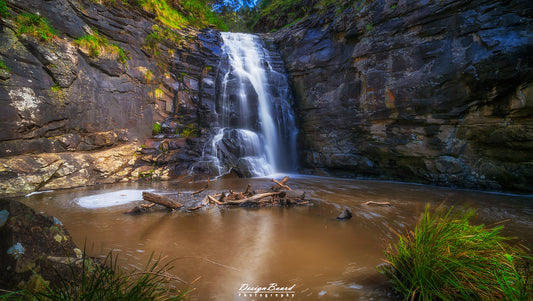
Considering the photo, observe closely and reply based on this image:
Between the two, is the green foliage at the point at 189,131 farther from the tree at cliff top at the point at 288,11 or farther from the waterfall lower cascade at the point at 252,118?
the tree at cliff top at the point at 288,11

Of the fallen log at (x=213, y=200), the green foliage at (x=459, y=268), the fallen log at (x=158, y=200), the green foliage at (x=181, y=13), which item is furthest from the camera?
the green foliage at (x=181, y=13)

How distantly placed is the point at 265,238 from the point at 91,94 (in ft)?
33.4

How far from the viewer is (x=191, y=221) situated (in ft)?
14.4

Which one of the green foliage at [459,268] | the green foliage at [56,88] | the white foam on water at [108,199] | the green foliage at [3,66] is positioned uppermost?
the green foliage at [3,66]

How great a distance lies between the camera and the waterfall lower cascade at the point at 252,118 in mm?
11633

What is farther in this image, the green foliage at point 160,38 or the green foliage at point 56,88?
the green foliage at point 160,38

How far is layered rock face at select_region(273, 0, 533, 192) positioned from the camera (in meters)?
7.05

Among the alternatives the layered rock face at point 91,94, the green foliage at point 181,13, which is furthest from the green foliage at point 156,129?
the green foliage at point 181,13

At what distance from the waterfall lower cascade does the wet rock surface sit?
8.93 meters

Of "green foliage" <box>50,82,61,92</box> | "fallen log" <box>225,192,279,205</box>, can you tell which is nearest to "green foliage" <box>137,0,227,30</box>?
"green foliage" <box>50,82,61,92</box>

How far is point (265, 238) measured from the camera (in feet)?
11.7

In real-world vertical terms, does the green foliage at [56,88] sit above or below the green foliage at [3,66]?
below

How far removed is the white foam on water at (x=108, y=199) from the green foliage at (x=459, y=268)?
20.8 ft

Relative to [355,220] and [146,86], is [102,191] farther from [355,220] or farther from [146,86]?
[355,220]
